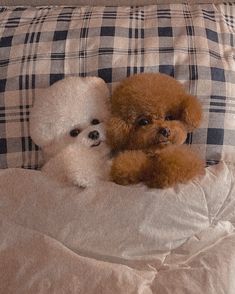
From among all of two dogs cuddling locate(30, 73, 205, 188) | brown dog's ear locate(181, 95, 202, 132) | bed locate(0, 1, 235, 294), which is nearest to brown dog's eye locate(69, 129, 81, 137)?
two dogs cuddling locate(30, 73, 205, 188)

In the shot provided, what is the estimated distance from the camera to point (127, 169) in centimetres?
89

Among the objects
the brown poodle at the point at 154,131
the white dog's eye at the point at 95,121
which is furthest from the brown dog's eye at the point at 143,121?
the white dog's eye at the point at 95,121

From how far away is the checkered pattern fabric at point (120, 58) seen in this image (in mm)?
1009

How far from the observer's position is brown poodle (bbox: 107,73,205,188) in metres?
0.88

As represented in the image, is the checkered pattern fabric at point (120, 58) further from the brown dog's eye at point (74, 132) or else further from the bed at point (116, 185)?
the brown dog's eye at point (74, 132)

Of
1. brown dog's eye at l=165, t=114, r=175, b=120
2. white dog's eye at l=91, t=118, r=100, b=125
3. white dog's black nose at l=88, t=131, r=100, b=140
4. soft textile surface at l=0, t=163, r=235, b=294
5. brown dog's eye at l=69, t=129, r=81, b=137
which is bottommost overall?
soft textile surface at l=0, t=163, r=235, b=294

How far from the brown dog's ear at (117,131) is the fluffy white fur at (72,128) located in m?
0.02

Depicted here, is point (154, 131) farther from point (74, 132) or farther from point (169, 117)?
point (74, 132)

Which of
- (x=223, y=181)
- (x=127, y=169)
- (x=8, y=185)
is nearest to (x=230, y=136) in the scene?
(x=223, y=181)

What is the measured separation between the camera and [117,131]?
92 centimetres

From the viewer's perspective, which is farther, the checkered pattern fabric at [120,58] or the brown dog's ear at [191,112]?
the checkered pattern fabric at [120,58]

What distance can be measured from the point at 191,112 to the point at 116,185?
0.72ft

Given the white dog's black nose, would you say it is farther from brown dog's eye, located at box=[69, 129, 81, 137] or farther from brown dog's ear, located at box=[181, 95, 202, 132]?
brown dog's ear, located at box=[181, 95, 202, 132]

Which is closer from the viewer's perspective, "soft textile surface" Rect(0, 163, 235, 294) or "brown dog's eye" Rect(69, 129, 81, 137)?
"soft textile surface" Rect(0, 163, 235, 294)
